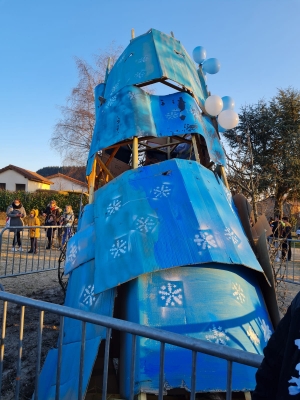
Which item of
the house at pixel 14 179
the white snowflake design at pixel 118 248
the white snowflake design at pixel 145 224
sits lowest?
the white snowflake design at pixel 118 248

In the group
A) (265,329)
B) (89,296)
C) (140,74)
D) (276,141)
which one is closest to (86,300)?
(89,296)

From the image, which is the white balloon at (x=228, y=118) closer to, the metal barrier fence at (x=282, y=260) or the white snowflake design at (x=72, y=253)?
the metal barrier fence at (x=282, y=260)

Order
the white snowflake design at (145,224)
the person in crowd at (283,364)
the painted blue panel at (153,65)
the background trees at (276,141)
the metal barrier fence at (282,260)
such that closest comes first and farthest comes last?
the person in crowd at (283,364)
the white snowflake design at (145,224)
the painted blue panel at (153,65)
the metal barrier fence at (282,260)
the background trees at (276,141)

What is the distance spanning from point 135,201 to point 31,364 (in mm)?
2350

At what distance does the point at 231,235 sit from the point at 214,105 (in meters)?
2.35

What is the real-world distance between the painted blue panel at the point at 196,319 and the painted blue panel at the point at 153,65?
2.91 m

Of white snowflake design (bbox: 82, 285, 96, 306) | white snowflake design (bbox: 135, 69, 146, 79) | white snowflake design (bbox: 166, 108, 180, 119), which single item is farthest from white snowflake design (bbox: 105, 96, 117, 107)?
white snowflake design (bbox: 82, 285, 96, 306)

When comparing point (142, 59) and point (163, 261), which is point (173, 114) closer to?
point (142, 59)

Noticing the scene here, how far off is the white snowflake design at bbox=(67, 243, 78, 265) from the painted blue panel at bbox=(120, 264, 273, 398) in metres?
0.90

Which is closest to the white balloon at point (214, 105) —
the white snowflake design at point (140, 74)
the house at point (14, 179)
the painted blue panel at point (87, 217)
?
the white snowflake design at point (140, 74)

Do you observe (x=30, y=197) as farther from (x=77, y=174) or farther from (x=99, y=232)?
(x=99, y=232)

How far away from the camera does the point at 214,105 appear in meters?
4.80

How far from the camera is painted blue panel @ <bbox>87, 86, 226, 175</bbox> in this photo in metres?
4.25

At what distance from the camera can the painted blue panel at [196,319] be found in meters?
2.43
